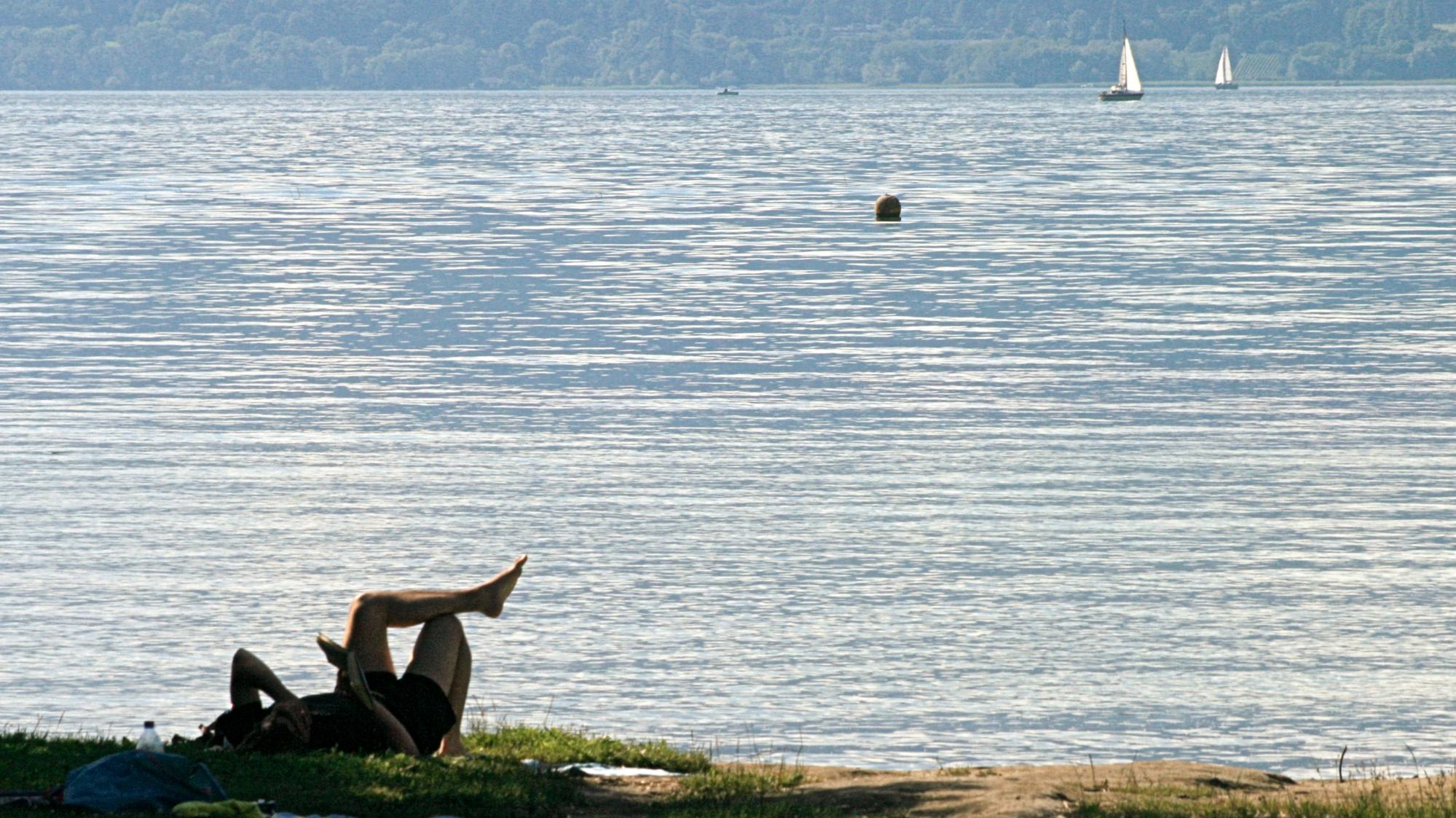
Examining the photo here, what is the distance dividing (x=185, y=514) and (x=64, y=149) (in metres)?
94.3

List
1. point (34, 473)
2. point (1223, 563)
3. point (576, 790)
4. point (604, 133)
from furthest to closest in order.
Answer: point (604, 133)
point (34, 473)
point (1223, 563)
point (576, 790)

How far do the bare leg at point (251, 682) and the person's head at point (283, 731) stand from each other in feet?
0.36

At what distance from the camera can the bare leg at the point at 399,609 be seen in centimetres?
1005

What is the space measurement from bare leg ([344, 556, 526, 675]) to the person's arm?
0.35 meters

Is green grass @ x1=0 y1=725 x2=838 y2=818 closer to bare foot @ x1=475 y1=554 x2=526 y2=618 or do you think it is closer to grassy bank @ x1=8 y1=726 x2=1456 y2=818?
grassy bank @ x1=8 y1=726 x2=1456 y2=818

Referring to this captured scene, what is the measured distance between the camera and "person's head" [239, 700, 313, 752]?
9555 millimetres

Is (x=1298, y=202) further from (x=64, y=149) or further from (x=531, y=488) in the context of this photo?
(x=64, y=149)

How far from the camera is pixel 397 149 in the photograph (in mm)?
108375

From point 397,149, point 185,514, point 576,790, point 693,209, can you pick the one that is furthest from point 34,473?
point 397,149

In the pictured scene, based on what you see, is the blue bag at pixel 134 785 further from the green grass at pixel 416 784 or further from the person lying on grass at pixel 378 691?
the person lying on grass at pixel 378 691

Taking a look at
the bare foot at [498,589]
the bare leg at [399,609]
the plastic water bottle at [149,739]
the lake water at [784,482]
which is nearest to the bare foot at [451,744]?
the bare leg at [399,609]

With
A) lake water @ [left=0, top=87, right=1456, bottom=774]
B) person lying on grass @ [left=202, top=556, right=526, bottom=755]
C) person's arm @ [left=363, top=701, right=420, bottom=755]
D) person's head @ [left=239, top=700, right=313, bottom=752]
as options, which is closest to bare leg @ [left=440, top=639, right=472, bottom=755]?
person lying on grass @ [left=202, top=556, right=526, bottom=755]

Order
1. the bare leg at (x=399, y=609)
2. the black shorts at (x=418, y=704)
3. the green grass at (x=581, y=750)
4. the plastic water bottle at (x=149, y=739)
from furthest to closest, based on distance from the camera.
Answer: the green grass at (x=581, y=750) < the bare leg at (x=399, y=609) < the black shorts at (x=418, y=704) < the plastic water bottle at (x=149, y=739)

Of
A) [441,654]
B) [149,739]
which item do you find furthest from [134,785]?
[441,654]
